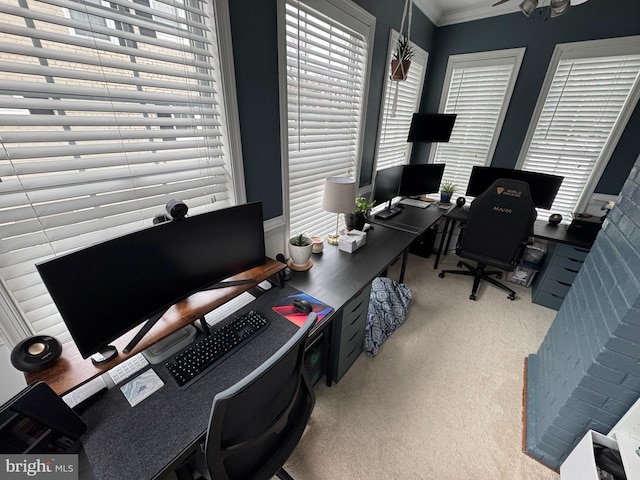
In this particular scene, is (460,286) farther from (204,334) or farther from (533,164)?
(204,334)

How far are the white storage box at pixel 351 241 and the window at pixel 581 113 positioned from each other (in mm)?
2309

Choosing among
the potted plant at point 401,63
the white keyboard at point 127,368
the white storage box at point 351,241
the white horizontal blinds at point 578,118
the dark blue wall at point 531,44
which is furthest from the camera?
the white horizontal blinds at point 578,118

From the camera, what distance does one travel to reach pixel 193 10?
1.08 meters

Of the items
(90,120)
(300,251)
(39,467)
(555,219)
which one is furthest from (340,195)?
(555,219)

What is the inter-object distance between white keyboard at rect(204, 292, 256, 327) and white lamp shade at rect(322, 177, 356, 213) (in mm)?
845

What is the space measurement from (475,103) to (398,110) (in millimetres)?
972

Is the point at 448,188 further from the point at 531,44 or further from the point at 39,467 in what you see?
the point at 39,467

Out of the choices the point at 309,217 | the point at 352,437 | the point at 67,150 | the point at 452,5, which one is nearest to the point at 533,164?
the point at 452,5

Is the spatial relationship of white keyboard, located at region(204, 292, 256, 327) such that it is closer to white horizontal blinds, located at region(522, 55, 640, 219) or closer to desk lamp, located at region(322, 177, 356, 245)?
desk lamp, located at region(322, 177, 356, 245)

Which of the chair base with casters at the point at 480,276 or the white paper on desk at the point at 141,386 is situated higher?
the white paper on desk at the point at 141,386

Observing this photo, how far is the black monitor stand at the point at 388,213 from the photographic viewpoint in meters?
2.69

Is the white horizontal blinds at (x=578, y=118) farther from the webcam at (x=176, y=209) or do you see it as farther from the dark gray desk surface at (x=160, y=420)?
the webcam at (x=176, y=209)

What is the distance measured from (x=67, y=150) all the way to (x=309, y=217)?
4.80 feet

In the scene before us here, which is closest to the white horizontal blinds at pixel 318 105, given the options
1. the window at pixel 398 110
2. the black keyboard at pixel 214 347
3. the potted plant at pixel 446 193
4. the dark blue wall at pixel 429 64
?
the dark blue wall at pixel 429 64
